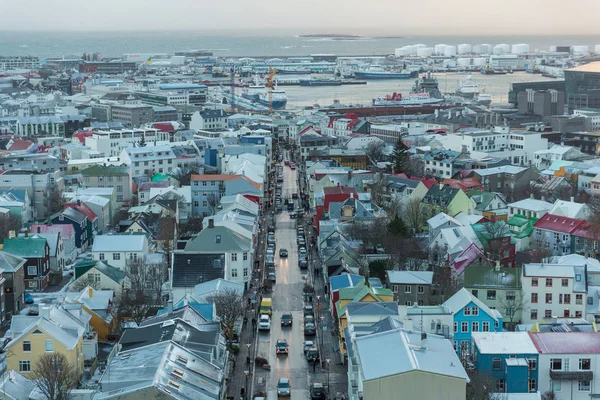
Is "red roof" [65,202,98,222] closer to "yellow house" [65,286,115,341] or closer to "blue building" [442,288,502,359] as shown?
"yellow house" [65,286,115,341]

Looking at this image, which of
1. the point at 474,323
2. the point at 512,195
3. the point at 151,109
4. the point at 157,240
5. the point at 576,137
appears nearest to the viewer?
the point at 474,323

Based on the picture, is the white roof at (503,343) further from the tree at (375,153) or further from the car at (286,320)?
the tree at (375,153)

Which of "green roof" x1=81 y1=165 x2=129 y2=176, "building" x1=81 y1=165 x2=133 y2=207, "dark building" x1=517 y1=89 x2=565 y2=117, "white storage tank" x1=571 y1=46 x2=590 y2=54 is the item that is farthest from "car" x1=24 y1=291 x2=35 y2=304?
"white storage tank" x1=571 y1=46 x2=590 y2=54

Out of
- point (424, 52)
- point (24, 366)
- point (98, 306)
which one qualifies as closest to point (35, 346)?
point (24, 366)

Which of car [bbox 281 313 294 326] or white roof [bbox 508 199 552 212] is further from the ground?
white roof [bbox 508 199 552 212]

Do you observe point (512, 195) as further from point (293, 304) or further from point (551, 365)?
point (551, 365)

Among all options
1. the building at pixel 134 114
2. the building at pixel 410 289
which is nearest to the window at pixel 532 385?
the building at pixel 410 289

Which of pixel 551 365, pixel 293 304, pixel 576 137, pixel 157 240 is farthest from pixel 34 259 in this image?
pixel 576 137

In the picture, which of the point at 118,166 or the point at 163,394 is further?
the point at 118,166
